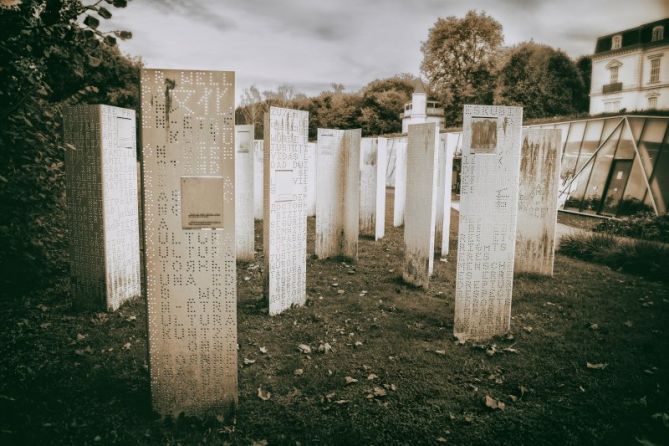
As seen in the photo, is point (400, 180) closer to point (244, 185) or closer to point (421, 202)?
point (421, 202)

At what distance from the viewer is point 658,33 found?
122 ft

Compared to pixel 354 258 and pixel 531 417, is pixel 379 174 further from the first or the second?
pixel 531 417

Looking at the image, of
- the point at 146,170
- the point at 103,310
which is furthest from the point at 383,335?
the point at 103,310

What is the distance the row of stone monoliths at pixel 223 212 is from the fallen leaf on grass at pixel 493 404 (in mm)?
1286

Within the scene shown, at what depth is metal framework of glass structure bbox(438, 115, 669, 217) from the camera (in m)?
12.4

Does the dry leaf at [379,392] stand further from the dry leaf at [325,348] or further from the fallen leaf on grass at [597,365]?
the fallen leaf on grass at [597,365]

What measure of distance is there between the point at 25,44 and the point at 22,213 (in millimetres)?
3232

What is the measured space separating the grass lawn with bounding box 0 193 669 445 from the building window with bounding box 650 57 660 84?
4179 cm

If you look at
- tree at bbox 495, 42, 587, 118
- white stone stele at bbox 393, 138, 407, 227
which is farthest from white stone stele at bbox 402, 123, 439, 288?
tree at bbox 495, 42, 587, 118

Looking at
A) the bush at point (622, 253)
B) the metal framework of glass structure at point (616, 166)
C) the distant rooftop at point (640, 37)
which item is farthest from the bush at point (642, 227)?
the distant rooftop at point (640, 37)

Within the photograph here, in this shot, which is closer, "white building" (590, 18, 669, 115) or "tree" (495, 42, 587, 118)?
"tree" (495, 42, 587, 118)

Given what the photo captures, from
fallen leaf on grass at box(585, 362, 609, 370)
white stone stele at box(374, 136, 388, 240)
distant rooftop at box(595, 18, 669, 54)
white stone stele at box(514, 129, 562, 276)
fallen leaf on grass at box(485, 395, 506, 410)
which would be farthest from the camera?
distant rooftop at box(595, 18, 669, 54)

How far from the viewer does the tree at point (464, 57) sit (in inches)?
1556

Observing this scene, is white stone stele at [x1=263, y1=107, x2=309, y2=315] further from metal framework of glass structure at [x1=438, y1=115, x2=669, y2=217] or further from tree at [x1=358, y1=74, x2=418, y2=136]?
tree at [x1=358, y1=74, x2=418, y2=136]
